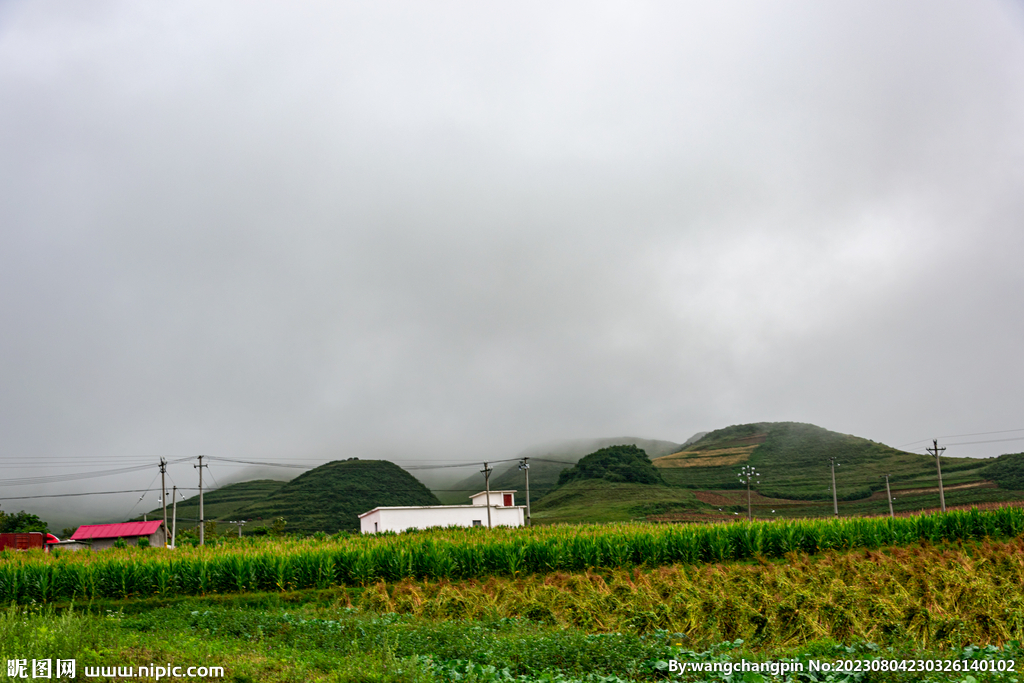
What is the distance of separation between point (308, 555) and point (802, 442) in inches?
4732

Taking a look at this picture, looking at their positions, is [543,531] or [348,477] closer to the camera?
[543,531]

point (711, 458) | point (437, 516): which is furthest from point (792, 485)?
point (437, 516)

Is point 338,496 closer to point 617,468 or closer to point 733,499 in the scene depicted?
point 617,468

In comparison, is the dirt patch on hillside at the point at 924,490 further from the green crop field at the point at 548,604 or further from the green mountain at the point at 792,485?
the green crop field at the point at 548,604

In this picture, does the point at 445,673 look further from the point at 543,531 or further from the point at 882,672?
the point at 543,531

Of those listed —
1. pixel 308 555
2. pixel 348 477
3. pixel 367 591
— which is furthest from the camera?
pixel 348 477

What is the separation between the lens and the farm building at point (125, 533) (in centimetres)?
5122

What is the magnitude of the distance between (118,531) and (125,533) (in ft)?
5.74

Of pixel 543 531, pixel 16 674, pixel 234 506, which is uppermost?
pixel 16 674

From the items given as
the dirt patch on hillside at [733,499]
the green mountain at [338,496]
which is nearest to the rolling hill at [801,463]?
the dirt patch on hillside at [733,499]

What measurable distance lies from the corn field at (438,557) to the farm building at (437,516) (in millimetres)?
Answer: 16433

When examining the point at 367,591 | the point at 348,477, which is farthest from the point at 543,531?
the point at 348,477

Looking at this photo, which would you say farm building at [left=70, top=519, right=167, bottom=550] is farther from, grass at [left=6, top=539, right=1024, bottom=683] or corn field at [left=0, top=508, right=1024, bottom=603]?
grass at [left=6, top=539, right=1024, bottom=683]

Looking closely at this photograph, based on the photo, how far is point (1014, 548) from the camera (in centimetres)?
1761
